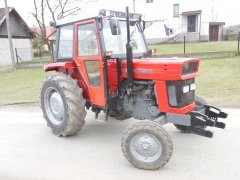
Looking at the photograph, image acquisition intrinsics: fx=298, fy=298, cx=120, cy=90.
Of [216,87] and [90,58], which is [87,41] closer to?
[90,58]

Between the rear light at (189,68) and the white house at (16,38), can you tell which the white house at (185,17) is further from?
the rear light at (189,68)

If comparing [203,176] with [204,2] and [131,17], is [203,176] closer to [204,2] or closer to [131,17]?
[131,17]

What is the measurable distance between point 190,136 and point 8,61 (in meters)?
25.8

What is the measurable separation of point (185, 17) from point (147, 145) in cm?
3421

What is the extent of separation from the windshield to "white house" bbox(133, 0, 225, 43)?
1122 inches

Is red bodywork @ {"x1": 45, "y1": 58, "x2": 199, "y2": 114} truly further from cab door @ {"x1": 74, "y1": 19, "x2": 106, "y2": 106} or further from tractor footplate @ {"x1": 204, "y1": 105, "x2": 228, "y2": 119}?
tractor footplate @ {"x1": 204, "y1": 105, "x2": 228, "y2": 119}

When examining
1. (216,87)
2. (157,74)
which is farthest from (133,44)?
(216,87)

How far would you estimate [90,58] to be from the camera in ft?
17.2

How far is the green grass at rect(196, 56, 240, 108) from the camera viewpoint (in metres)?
7.65

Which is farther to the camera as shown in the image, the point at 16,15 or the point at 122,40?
the point at 16,15

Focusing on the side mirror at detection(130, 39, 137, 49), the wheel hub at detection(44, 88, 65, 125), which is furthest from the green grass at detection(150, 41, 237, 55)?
the wheel hub at detection(44, 88, 65, 125)

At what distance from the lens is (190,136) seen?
5.38 m

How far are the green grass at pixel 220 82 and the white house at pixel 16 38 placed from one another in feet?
62.4

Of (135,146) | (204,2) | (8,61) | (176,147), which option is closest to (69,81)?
(135,146)
